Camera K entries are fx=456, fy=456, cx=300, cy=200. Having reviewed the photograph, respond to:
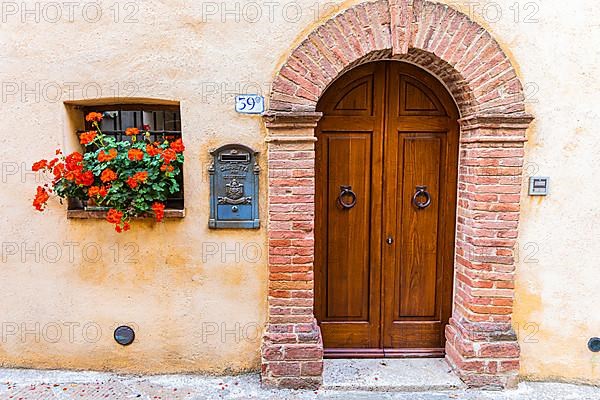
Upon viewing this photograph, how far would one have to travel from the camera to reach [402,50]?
3.39 meters

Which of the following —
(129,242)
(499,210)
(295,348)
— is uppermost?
(499,210)

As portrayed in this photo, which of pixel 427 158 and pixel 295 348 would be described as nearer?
pixel 295 348

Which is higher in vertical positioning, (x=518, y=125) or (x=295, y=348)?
(x=518, y=125)

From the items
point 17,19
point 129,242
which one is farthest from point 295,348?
point 17,19

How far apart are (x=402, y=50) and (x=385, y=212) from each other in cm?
130

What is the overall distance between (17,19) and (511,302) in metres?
4.41

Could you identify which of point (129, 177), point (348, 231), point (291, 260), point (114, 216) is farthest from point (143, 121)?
point (348, 231)

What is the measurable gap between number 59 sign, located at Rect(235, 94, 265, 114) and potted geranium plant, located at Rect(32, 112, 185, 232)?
53 centimetres

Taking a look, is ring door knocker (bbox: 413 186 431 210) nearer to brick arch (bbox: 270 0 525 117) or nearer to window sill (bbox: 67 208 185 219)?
brick arch (bbox: 270 0 525 117)

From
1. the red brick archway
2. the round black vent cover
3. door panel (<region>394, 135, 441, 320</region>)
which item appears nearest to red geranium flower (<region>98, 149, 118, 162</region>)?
the red brick archway

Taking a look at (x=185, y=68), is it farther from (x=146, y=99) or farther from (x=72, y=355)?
(x=72, y=355)

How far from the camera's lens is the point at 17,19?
137 inches

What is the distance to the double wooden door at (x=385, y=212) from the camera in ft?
12.4

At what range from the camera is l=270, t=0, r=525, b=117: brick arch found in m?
3.38
